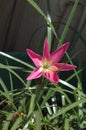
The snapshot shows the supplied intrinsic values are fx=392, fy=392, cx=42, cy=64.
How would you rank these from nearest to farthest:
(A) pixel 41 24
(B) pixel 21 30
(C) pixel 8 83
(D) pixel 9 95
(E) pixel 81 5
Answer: (D) pixel 9 95 < (C) pixel 8 83 < (E) pixel 81 5 < (A) pixel 41 24 < (B) pixel 21 30

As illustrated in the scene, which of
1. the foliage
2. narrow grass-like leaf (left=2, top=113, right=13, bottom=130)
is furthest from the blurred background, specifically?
narrow grass-like leaf (left=2, top=113, right=13, bottom=130)

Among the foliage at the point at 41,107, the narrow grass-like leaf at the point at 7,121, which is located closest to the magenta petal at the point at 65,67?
the foliage at the point at 41,107

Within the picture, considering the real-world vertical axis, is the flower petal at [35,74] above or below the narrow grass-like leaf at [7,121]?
above

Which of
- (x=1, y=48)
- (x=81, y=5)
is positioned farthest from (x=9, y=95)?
→ (x=1, y=48)

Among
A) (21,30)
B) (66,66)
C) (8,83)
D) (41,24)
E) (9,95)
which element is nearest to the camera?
(66,66)

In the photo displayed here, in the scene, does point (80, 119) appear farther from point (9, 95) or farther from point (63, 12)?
point (63, 12)

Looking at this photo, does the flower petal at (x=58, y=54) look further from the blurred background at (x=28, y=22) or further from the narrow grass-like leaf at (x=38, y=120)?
the blurred background at (x=28, y=22)
